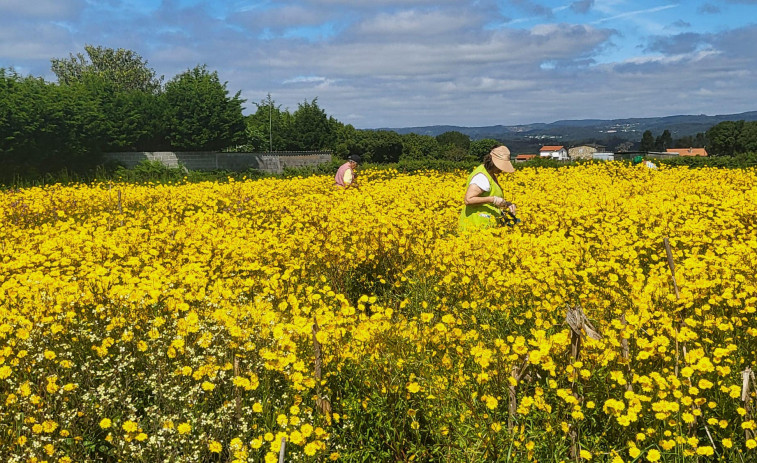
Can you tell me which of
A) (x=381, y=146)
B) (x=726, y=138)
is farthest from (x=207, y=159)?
(x=726, y=138)

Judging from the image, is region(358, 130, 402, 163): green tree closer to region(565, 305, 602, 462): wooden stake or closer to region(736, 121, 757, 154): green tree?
region(565, 305, 602, 462): wooden stake

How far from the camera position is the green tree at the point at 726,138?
114 meters

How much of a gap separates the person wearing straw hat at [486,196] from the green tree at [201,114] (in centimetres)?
3498

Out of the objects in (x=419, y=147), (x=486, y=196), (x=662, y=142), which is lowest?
(x=486, y=196)

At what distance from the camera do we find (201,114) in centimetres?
3919

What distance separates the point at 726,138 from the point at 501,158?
420 feet

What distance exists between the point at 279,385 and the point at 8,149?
2981 centimetres

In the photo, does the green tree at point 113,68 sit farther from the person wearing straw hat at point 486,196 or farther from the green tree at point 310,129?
the person wearing straw hat at point 486,196

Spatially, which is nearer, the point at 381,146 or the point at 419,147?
the point at 381,146

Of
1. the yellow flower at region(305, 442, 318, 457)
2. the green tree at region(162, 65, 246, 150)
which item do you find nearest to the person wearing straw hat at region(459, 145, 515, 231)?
the yellow flower at region(305, 442, 318, 457)

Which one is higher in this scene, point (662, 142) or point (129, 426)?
point (662, 142)

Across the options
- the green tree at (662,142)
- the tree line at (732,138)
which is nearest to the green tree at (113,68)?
the tree line at (732,138)

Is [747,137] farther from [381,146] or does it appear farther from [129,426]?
[129,426]

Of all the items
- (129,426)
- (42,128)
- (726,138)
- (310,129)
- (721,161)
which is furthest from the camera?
(726,138)
